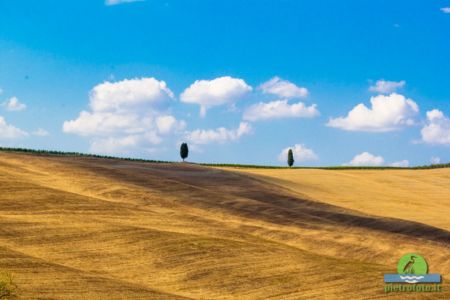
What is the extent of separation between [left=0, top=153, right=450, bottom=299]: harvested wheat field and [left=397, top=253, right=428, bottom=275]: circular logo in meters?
0.49

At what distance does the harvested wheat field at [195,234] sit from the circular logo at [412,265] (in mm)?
489

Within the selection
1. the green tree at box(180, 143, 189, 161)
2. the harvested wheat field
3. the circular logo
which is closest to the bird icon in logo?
the circular logo

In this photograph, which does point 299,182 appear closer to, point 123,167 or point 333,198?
point 333,198

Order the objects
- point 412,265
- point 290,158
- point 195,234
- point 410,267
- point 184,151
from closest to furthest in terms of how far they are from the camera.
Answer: point 410,267 → point 412,265 → point 195,234 → point 184,151 → point 290,158

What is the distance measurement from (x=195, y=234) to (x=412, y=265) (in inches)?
423

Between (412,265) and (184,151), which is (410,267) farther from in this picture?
(184,151)

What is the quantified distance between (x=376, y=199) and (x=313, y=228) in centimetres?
1830

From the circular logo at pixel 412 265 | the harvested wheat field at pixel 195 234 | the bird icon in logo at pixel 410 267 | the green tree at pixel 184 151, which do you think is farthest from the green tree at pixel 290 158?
the bird icon in logo at pixel 410 267

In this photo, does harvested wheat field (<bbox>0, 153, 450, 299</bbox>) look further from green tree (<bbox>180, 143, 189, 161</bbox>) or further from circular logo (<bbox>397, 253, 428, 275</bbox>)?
green tree (<bbox>180, 143, 189, 161</bbox>)

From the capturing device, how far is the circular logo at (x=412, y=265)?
30547 millimetres

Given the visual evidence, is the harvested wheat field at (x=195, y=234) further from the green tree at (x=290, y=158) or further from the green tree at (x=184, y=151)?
the green tree at (x=290, y=158)

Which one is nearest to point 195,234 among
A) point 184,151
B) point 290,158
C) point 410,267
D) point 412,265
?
point 410,267

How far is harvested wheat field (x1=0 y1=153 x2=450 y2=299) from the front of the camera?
25344 mm

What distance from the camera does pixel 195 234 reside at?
33.0 metres
